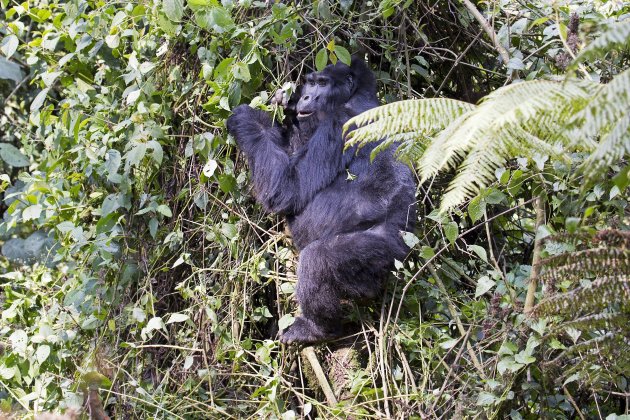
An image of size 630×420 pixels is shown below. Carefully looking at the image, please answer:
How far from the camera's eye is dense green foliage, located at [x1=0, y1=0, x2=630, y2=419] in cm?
365

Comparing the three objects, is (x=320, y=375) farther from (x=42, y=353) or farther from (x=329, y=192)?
(x=42, y=353)

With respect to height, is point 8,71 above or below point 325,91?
above

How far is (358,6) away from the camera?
4.59m

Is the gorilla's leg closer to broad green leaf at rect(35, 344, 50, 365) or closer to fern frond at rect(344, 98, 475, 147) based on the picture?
broad green leaf at rect(35, 344, 50, 365)

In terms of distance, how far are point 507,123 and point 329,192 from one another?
2.17 meters

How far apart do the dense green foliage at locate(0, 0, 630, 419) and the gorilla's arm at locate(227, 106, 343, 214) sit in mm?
131

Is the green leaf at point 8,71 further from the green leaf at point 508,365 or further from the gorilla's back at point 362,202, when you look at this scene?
the green leaf at point 508,365

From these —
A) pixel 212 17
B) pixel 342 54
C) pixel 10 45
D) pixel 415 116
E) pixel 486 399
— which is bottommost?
pixel 486 399

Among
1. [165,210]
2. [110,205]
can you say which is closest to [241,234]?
[165,210]

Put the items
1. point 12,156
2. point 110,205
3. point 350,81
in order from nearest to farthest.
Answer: point 110,205 → point 350,81 → point 12,156

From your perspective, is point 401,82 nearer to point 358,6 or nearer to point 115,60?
point 358,6

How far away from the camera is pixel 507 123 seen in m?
2.35

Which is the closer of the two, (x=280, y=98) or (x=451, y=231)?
(x=451, y=231)

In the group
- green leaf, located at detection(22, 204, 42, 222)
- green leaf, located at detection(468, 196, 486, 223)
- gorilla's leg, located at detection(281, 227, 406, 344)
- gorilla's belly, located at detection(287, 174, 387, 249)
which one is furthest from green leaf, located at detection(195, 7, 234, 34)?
green leaf, located at detection(468, 196, 486, 223)
